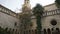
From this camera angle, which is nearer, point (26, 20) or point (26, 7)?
point (26, 20)

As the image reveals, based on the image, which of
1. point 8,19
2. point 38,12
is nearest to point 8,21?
point 8,19

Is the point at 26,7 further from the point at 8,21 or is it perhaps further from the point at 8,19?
the point at 8,21

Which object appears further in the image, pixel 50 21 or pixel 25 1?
pixel 25 1

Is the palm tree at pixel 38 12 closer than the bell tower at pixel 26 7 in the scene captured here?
Yes

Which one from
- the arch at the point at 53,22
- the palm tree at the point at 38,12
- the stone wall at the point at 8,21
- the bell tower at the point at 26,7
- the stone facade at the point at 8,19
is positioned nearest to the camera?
the stone wall at the point at 8,21

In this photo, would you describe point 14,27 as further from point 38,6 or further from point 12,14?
point 38,6

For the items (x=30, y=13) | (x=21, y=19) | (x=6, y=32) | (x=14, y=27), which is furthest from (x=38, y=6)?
(x=6, y=32)

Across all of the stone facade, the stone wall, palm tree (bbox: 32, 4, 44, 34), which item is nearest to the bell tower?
the stone facade

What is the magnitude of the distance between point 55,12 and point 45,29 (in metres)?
3.50

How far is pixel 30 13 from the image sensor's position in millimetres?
26469

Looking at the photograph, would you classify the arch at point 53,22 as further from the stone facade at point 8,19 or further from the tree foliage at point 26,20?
the stone facade at point 8,19

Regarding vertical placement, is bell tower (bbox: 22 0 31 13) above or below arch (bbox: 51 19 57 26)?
above

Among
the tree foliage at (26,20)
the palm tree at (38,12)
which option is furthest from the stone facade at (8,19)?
the palm tree at (38,12)

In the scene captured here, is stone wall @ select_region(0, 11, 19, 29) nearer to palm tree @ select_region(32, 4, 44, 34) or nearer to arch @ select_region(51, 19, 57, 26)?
palm tree @ select_region(32, 4, 44, 34)
